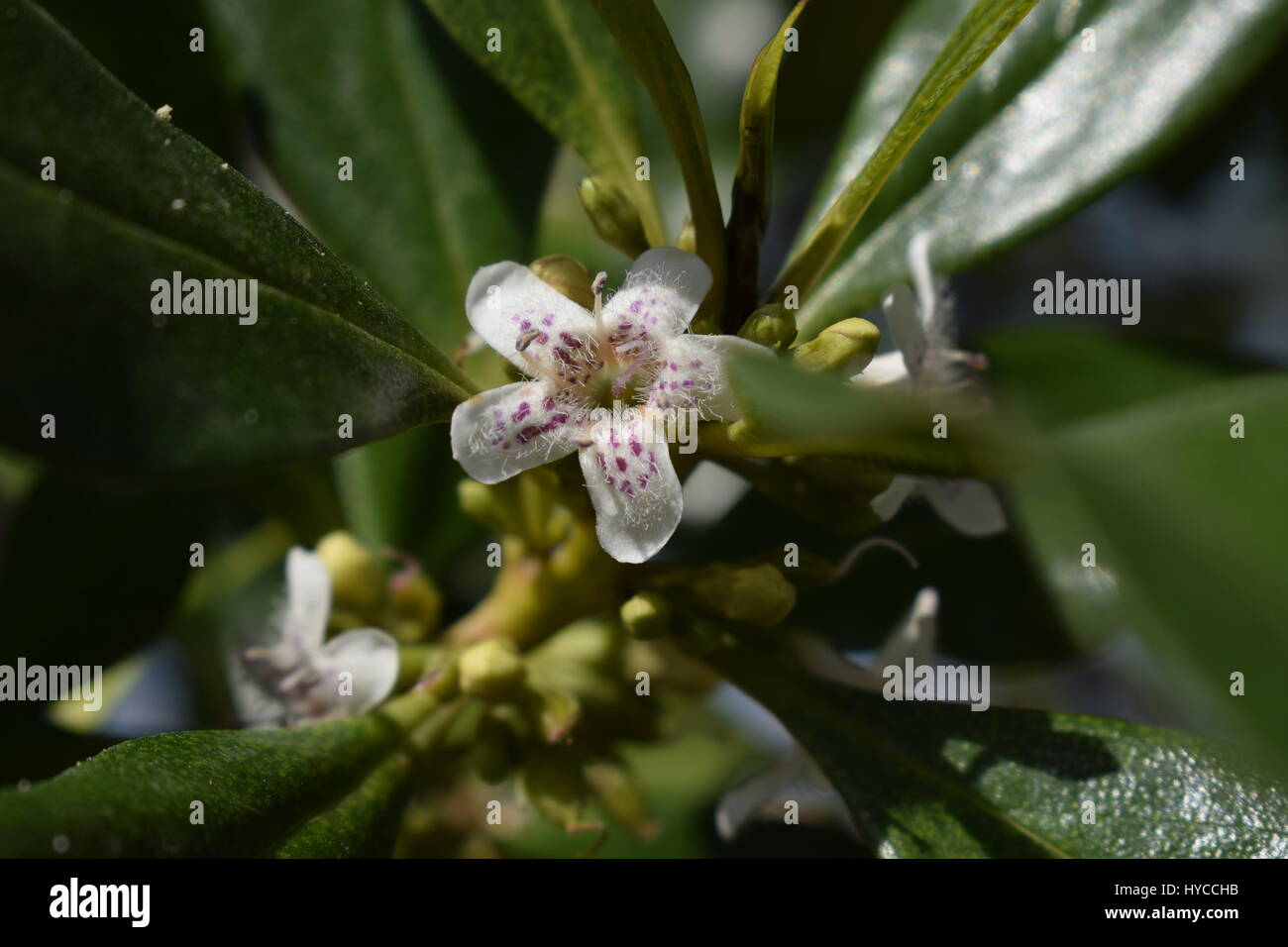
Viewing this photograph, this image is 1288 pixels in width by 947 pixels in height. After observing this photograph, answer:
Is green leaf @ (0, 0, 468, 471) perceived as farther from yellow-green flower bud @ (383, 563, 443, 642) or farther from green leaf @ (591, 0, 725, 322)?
yellow-green flower bud @ (383, 563, 443, 642)

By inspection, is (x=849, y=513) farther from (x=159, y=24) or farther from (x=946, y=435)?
(x=159, y=24)

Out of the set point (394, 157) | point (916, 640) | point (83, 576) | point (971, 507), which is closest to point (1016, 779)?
Result: point (916, 640)

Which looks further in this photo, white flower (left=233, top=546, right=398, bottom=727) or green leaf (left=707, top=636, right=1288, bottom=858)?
white flower (left=233, top=546, right=398, bottom=727)

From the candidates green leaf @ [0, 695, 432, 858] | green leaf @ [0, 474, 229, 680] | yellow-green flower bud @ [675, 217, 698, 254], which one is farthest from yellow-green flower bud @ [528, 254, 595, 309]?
green leaf @ [0, 474, 229, 680]

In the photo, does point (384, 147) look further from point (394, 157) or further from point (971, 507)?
point (971, 507)

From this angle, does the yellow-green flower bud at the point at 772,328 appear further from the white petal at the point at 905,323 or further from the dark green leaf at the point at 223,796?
the dark green leaf at the point at 223,796

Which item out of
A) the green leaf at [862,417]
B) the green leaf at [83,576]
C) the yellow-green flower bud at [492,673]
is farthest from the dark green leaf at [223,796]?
the green leaf at [83,576]
